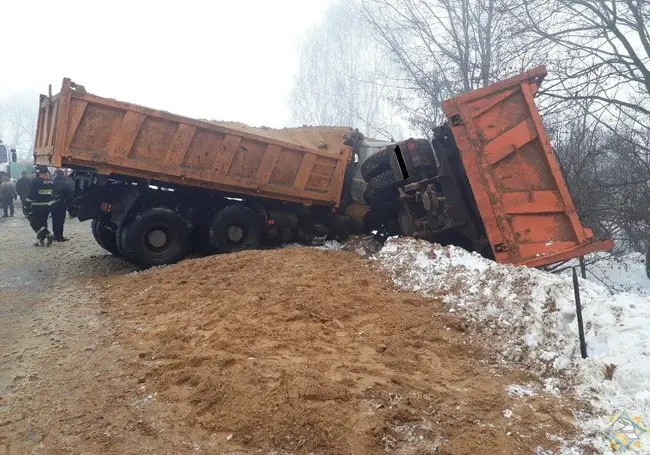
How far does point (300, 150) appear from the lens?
27.6 ft

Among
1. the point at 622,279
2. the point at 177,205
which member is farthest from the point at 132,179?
the point at 622,279

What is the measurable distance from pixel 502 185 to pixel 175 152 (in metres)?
4.37

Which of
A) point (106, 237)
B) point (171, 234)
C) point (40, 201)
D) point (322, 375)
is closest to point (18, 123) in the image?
point (40, 201)

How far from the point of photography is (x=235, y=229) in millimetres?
8266

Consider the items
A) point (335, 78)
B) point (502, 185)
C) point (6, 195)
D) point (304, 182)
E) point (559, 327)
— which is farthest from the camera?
point (335, 78)

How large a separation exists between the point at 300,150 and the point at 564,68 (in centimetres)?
439

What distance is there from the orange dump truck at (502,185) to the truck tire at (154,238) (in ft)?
11.3

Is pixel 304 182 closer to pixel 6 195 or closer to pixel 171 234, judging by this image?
pixel 171 234

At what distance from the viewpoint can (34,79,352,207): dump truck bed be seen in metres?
6.83

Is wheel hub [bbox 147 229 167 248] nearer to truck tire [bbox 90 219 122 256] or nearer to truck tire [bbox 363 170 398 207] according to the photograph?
truck tire [bbox 90 219 122 256]

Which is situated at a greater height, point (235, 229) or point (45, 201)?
point (45, 201)

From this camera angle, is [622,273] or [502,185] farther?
[622,273]

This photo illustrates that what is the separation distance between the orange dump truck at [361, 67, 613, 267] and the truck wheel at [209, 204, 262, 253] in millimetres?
2751

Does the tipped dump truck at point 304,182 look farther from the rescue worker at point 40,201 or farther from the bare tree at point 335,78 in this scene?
the bare tree at point 335,78
